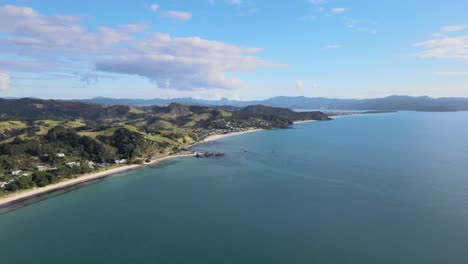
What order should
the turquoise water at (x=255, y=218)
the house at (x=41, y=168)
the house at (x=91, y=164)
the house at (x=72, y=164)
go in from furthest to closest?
1. the house at (x=91, y=164)
2. the house at (x=72, y=164)
3. the house at (x=41, y=168)
4. the turquoise water at (x=255, y=218)

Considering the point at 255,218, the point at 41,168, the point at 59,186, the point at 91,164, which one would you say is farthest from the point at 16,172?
the point at 255,218

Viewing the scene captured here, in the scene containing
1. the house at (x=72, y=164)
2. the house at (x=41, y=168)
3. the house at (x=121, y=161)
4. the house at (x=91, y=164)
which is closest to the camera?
the house at (x=41, y=168)

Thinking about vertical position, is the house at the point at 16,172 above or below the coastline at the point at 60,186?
above

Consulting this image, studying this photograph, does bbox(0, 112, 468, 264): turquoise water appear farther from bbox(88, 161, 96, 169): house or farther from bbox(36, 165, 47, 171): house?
bbox(36, 165, 47, 171): house

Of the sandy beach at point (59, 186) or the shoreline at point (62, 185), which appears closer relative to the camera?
the shoreline at point (62, 185)

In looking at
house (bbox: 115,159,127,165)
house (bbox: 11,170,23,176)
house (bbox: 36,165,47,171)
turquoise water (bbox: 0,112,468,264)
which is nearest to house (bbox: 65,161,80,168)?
house (bbox: 36,165,47,171)

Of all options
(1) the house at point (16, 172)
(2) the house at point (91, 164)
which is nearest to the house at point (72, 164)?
(2) the house at point (91, 164)

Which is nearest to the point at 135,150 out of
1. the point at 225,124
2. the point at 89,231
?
the point at 89,231

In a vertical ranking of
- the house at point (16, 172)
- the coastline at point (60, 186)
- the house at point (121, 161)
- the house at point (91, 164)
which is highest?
the house at point (16, 172)

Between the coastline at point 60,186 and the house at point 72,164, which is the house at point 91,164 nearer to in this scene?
the house at point 72,164
